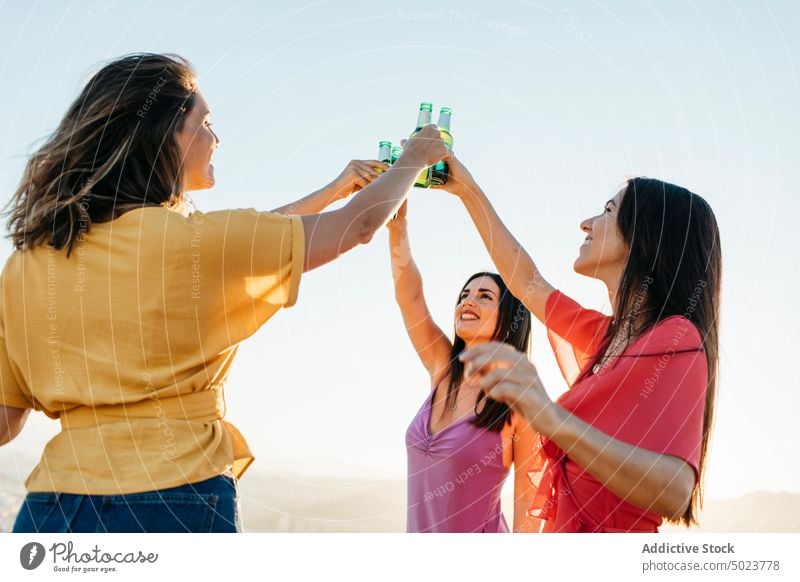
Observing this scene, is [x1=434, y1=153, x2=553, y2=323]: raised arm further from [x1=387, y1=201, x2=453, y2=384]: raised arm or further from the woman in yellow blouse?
the woman in yellow blouse

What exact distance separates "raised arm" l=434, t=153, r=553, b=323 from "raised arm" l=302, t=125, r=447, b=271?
3.88 feet

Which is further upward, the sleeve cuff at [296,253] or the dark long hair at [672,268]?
the dark long hair at [672,268]

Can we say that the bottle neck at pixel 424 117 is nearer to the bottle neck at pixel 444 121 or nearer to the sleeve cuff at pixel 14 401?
the bottle neck at pixel 444 121

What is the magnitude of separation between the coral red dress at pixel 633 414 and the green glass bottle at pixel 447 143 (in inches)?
49.5

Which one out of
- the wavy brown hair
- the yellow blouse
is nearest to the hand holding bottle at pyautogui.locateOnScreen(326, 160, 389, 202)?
the wavy brown hair

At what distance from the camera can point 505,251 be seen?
382 centimetres

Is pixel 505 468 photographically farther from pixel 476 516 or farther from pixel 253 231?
pixel 253 231

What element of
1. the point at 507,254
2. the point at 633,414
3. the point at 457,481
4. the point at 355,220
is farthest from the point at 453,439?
the point at 355,220

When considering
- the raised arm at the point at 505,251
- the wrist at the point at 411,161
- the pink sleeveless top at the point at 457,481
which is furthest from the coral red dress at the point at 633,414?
the pink sleeveless top at the point at 457,481

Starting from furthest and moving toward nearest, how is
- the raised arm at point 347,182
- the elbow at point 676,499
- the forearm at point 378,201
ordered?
the raised arm at point 347,182, the elbow at point 676,499, the forearm at point 378,201

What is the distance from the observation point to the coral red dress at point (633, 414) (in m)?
2.69

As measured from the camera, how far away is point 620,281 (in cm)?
326

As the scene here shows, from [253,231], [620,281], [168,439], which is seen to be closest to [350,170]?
[620,281]

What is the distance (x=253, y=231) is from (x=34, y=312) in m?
0.64
